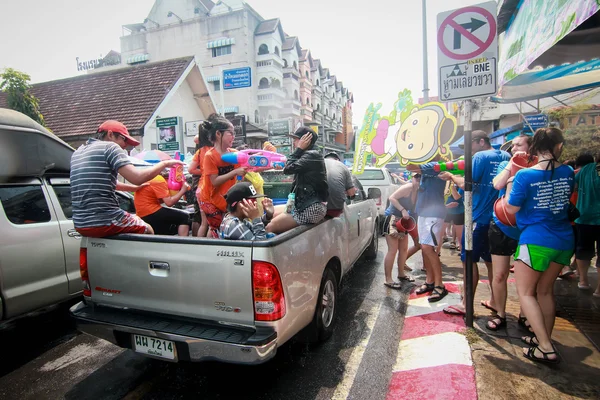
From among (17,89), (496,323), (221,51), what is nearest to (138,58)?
(221,51)

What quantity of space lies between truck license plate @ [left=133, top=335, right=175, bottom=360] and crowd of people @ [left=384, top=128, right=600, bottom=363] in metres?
2.86

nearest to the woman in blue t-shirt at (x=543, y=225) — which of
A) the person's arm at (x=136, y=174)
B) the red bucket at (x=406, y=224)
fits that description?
the red bucket at (x=406, y=224)

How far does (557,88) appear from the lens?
6.98m

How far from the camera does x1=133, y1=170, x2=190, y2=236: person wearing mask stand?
4.21m

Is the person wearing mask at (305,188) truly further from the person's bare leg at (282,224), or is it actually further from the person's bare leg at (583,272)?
the person's bare leg at (583,272)

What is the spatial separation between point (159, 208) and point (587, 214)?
5449 millimetres

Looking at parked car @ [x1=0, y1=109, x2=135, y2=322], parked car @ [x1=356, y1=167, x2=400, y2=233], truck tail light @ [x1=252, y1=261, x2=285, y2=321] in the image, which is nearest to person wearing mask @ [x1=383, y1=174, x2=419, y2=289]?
truck tail light @ [x1=252, y1=261, x2=285, y2=321]

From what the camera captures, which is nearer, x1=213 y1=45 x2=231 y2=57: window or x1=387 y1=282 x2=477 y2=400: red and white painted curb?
x1=387 y1=282 x2=477 y2=400: red and white painted curb

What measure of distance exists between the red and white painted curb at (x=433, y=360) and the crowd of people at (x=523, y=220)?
1.11ft

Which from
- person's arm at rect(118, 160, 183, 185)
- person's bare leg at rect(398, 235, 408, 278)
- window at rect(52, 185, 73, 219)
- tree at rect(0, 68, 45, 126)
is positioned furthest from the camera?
tree at rect(0, 68, 45, 126)

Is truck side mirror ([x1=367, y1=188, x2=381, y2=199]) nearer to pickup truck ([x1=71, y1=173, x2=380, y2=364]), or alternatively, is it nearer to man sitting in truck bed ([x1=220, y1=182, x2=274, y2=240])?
pickup truck ([x1=71, y1=173, x2=380, y2=364])

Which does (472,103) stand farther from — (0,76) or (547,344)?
(0,76)

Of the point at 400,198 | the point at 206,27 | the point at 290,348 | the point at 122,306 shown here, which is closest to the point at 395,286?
the point at 400,198

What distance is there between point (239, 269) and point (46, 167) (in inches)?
118
